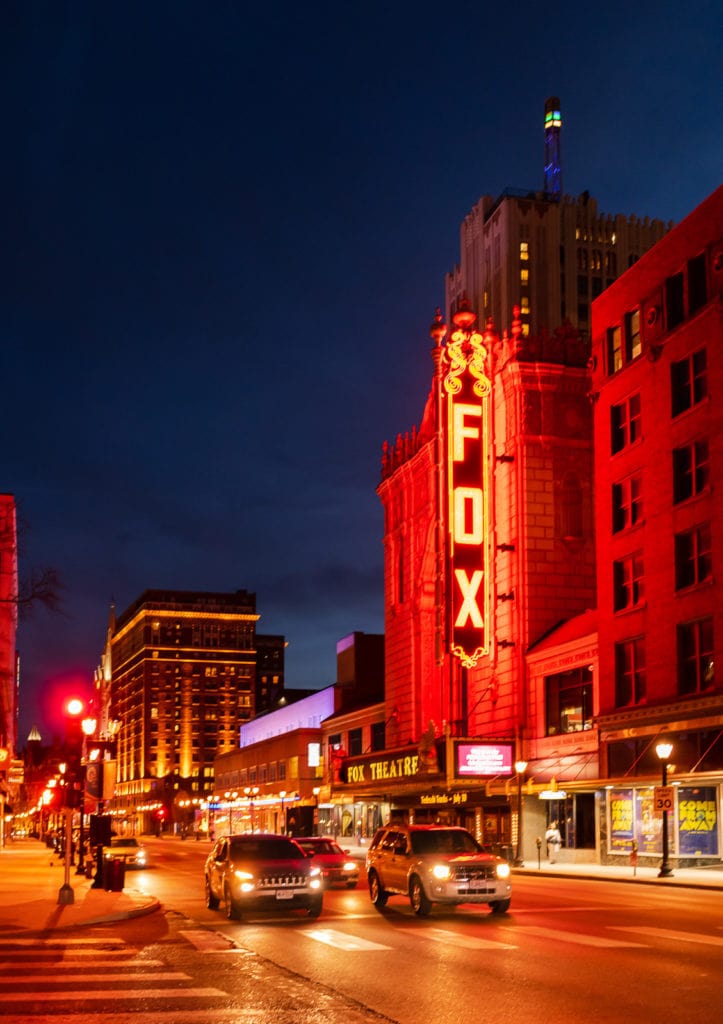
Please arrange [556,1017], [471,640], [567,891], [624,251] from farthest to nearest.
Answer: [624,251] → [471,640] → [567,891] → [556,1017]

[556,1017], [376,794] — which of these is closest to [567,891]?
[556,1017]

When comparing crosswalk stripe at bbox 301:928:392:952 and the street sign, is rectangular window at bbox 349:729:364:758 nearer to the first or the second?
the street sign

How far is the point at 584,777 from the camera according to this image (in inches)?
1957

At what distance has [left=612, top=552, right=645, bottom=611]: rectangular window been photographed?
1864 inches

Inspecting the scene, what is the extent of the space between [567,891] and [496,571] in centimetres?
2768

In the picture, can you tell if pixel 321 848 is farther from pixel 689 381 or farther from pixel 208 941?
pixel 689 381

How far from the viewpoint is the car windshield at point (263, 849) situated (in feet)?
79.0

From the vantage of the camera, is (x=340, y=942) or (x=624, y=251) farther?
(x=624, y=251)

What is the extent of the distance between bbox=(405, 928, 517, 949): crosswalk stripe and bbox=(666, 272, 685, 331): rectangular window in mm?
30158

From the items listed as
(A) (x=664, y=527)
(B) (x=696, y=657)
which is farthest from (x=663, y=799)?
(A) (x=664, y=527)

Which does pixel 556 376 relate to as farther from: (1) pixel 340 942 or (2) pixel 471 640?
(1) pixel 340 942

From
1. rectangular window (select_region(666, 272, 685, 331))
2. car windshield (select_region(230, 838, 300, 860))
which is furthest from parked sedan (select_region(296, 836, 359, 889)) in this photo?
rectangular window (select_region(666, 272, 685, 331))

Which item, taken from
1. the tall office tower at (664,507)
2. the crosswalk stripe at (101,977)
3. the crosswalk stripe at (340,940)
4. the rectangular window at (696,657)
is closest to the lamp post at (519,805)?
the tall office tower at (664,507)

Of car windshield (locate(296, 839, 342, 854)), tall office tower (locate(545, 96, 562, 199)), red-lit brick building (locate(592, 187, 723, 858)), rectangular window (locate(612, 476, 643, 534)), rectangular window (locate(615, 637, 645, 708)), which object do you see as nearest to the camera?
car windshield (locate(296, 839, 342, 854))
